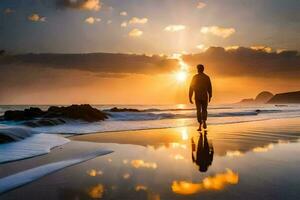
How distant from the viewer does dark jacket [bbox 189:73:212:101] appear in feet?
46.2

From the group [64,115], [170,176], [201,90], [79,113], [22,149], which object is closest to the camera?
[170,176]

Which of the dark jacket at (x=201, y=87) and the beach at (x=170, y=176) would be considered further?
the dark jacket at (x=201, y=87)

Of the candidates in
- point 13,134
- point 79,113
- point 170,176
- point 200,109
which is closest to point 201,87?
point 200,109

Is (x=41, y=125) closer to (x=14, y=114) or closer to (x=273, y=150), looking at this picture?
(x=14, y=114)

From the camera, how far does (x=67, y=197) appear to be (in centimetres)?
332

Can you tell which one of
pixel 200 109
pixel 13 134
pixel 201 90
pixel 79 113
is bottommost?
pixel 13 134

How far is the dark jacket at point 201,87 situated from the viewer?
14086 mm

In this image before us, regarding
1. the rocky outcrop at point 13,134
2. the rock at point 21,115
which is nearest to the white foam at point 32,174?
the rocky outcrop at point 13,134

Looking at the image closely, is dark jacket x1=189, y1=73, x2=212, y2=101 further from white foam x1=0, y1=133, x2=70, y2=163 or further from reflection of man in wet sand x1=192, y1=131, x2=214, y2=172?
white foam x1=0, y1=133, x2=70, y2=163

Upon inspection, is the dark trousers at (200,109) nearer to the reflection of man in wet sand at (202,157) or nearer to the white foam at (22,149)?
the reflection of man in wet sand at (202,157)

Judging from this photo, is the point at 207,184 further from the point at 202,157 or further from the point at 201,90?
the point at 201,90

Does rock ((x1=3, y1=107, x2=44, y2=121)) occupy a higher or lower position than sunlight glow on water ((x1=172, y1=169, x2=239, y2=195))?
higher

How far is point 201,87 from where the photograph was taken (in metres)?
14.1

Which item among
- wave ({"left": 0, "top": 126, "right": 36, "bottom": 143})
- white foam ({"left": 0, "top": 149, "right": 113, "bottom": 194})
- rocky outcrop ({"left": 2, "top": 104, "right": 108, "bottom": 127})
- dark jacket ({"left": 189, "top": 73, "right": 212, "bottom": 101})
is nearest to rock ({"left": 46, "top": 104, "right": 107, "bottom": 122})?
rocky outcrop ({"left": 2, "top": 104, "right": 108, "bottom": 127})
